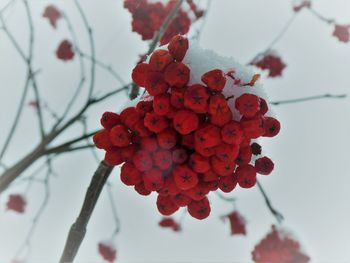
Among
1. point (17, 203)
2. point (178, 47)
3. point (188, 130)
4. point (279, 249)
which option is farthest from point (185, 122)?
point (17, 203)

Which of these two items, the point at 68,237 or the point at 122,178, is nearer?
the point at 122,178

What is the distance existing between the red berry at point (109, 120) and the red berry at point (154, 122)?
0.66 ft

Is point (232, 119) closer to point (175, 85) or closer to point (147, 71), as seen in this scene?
point (175, 85)

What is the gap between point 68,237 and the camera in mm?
1933

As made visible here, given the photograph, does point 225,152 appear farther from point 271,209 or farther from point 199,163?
point 271,209

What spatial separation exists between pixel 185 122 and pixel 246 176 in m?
0.38

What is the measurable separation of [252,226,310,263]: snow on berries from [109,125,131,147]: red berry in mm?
1840

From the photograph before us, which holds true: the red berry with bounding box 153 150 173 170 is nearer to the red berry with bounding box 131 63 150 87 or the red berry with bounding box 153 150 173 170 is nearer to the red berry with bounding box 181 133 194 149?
the red berry with bounding box 181 133 194 149

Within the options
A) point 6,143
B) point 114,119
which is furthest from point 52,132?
point 114,119

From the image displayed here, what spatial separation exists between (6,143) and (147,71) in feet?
7.09

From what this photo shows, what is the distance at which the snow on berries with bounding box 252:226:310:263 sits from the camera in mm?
2846

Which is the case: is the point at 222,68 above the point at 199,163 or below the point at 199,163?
above

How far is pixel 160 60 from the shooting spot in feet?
5.05

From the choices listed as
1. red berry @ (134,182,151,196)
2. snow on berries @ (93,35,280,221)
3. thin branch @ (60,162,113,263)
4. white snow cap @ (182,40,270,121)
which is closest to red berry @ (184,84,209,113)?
snow on berries @ (93,35,280,221)
